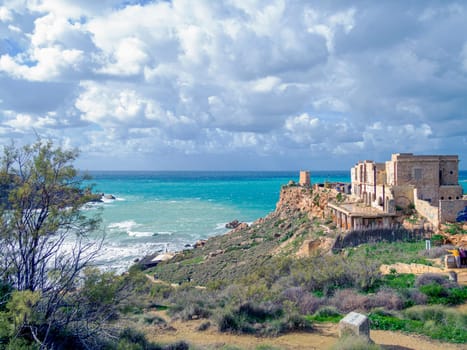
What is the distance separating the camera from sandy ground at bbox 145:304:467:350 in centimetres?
798

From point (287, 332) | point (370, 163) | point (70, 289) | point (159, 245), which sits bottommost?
point (159, 245)

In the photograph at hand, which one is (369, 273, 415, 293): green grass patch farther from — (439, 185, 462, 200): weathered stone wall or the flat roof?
(439, 185, 462, 200): weathered stone wall

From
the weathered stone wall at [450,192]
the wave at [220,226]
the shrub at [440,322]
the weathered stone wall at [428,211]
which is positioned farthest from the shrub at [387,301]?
the wave at [220,226]

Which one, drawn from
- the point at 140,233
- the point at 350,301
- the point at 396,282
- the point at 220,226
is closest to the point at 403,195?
the point at 396,282

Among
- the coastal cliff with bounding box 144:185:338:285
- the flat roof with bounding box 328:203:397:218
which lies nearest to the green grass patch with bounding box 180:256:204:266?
the coastal cliff with bounding box 144:185:338:285

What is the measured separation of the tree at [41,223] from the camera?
6.94m

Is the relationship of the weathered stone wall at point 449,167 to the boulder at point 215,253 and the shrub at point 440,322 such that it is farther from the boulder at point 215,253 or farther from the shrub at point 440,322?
the shrub at point 440,322

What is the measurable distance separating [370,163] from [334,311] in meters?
23.4

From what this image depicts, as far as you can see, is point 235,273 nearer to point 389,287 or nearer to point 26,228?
point 389,287

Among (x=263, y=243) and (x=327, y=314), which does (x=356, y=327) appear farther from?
(x=263, y=243)

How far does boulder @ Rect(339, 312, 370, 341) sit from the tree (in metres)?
5.81

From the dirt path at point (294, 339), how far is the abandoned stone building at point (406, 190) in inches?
617

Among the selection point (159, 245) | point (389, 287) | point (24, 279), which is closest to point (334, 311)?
point (389, 287)

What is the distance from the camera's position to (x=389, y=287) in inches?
462
